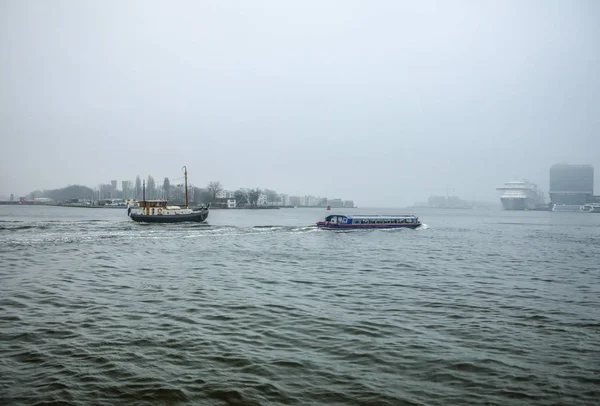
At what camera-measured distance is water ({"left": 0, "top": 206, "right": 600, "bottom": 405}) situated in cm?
757

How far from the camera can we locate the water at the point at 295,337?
7.57 meters

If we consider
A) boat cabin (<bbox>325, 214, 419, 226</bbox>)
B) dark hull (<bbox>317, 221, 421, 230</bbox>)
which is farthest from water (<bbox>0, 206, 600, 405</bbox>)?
boat cabin (<bbox>325, 214, 419, 226</bbox>)

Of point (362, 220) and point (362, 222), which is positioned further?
point (362, 220)

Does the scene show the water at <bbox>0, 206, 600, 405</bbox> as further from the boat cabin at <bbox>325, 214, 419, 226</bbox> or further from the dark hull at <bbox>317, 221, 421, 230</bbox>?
the boat cabin at <bbox>325, 214, 419, 226</bbox>

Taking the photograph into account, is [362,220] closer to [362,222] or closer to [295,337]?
[362,222]

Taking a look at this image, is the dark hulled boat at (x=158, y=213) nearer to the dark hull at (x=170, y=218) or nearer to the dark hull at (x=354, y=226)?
the dark hull at (x=170, y=218)

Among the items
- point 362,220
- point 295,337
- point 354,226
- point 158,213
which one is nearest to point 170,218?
point 158,213

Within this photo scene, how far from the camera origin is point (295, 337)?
35.1 feet

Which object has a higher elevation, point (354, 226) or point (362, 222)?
point (362, 222)

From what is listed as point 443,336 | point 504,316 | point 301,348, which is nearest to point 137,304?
point 301,348

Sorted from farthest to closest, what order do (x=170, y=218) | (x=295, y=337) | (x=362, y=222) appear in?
1. (x=170, y=218)
2. (x=362, y=222)
3. (x=295, y=337)

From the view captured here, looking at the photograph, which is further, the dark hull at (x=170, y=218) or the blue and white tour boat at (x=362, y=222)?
the dark hull at (x=170, y=218)

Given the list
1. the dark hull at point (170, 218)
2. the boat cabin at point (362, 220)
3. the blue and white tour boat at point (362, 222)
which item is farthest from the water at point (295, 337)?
the dark hull at point (170, 218)

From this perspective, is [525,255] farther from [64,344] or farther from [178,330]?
[64,344]
